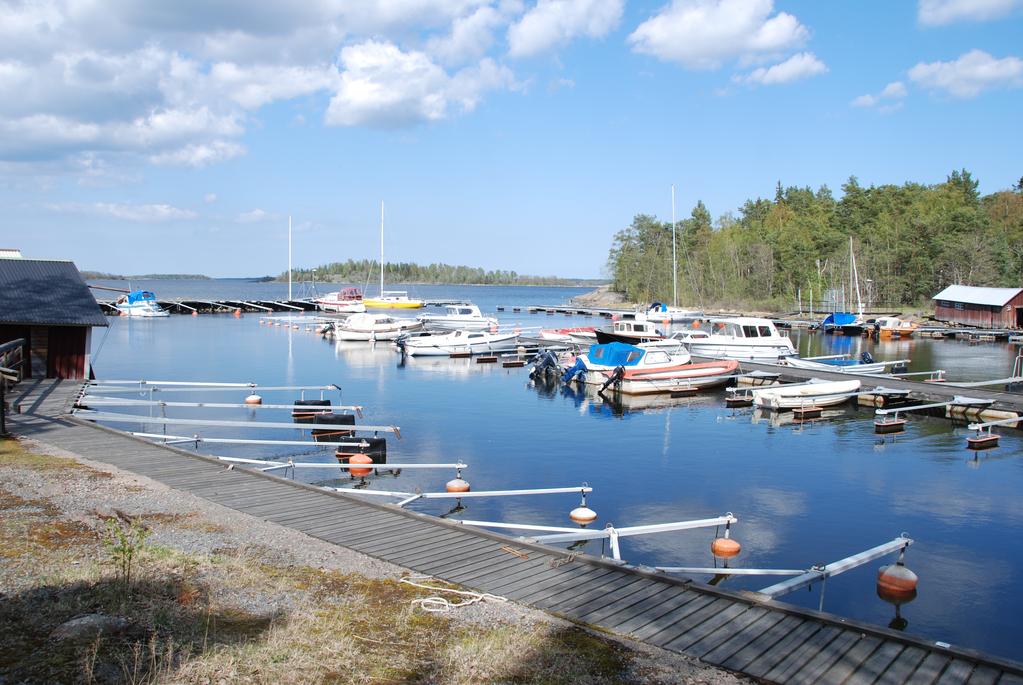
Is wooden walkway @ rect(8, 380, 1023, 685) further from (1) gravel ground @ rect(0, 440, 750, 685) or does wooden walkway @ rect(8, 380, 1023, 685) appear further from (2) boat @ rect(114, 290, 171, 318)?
(2) boat @ rect(114, 290, 171, 318)

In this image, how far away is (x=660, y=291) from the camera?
112m

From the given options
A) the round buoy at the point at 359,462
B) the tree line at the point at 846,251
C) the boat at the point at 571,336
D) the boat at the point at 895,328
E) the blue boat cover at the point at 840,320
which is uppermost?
the tree line at the point at 846,251

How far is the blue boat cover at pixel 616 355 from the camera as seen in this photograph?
36219 millimetres

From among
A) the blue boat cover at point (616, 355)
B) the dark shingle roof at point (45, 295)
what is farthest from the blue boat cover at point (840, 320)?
the dark shingle roof at point (45, 295)

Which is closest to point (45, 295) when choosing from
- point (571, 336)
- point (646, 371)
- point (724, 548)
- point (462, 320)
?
point (646, 371)

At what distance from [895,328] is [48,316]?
63.5 m

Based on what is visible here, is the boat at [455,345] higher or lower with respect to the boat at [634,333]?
lower

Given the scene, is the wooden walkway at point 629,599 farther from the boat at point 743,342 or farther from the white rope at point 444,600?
the boat at point 743,342

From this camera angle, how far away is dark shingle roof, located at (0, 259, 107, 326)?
24.7 meters

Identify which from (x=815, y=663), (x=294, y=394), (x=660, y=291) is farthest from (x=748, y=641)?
(x=660, y=291)

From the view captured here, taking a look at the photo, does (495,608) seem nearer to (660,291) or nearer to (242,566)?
(242,566)

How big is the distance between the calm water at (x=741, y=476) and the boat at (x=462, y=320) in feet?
67.0

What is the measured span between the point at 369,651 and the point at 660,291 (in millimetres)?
107755

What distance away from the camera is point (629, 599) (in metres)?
9.01
